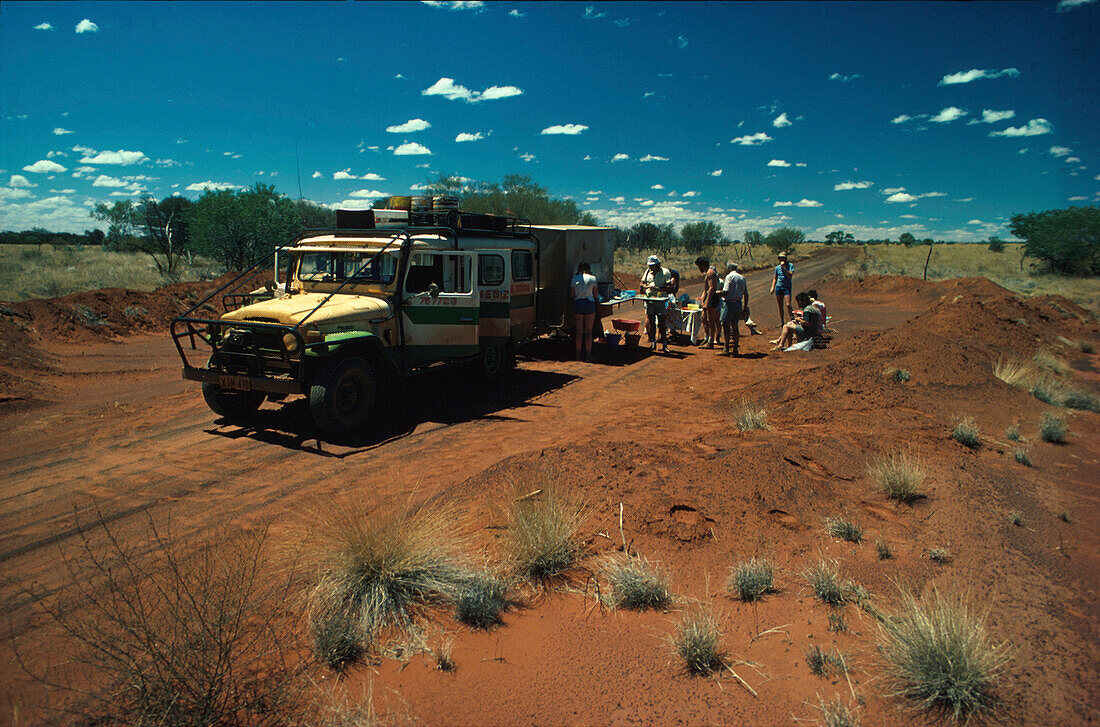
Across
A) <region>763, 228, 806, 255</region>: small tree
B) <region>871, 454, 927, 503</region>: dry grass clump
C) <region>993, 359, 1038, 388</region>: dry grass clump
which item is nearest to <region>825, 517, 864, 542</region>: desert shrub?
<region>871, 454, 927, 503</region>: dry grass clump

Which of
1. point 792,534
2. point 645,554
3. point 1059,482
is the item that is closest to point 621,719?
point 645,554

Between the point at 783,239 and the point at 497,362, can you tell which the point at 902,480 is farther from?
the point at 783,239

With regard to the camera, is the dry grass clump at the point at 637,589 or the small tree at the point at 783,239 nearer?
the dry grass clump at the point at 637,589

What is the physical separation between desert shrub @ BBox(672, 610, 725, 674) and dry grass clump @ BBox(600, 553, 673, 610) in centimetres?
43

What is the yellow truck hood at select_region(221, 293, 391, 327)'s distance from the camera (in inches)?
265

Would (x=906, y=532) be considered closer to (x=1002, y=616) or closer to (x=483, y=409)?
(x=1002, y=616)

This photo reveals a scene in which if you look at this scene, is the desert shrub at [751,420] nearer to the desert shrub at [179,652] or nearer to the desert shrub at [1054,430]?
the desert shrub at [1054,430]

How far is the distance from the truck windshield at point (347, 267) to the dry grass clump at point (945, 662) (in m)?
6.81

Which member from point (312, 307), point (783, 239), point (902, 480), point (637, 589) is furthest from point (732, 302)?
point (783, 239)

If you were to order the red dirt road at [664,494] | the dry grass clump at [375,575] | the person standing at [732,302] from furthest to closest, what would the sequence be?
the person standing at [732,302] → the dry grass clump at [375,575] → the red dirt road at [664,494]

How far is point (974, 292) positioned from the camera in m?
21.1

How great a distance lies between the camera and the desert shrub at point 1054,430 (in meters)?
6.88

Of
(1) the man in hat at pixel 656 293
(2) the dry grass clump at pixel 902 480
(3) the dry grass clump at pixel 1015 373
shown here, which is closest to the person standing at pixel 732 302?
(1) the man in hat at pixel 656 293

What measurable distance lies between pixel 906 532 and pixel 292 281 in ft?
26.6
